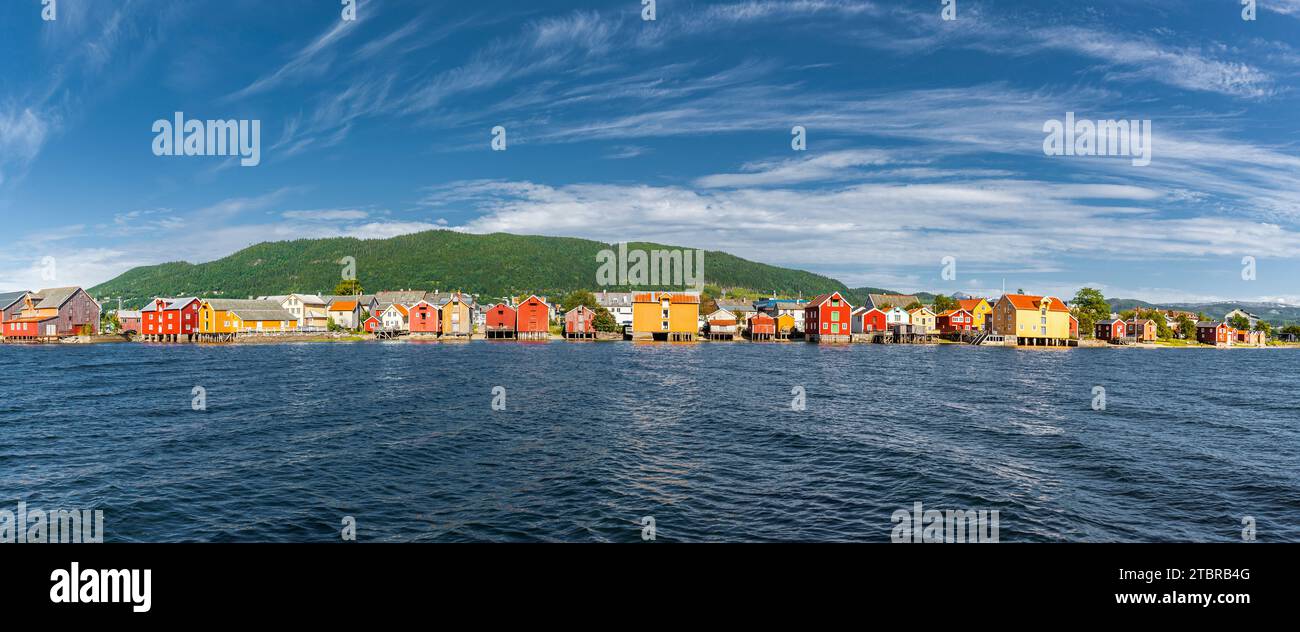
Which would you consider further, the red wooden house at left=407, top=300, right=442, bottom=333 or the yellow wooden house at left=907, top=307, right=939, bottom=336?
the yellow wooden house at left=907, top=307, right=939, bottom=336

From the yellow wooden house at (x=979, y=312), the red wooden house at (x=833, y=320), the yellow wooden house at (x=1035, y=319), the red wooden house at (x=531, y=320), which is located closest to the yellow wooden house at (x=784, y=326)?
the red wooden house at (x=833, y=320)

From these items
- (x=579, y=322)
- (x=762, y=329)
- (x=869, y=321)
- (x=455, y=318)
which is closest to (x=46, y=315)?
(x=455, y=318)

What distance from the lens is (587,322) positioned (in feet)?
439

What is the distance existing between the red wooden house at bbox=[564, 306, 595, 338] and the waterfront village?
0.21 metres

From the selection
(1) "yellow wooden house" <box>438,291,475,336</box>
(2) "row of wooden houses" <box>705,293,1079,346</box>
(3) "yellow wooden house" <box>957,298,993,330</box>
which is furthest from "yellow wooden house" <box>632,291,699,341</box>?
(3) "yellow wooden house" <box>957,298,993,330</box>

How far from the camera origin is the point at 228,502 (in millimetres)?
18828

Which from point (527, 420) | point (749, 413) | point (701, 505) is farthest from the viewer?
point (749, 413)

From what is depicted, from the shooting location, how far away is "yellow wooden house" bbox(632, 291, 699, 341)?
128 meters

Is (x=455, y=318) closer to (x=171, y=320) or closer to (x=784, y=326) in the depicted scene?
(x=171, y=320)

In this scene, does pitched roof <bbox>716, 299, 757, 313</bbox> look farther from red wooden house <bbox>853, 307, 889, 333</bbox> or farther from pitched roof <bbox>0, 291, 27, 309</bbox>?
pitched roof <bbox>0, 291, 27, 309</bbox>

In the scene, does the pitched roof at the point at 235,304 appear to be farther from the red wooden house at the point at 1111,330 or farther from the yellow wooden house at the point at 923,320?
the red wooden house at the point at 1111,330
